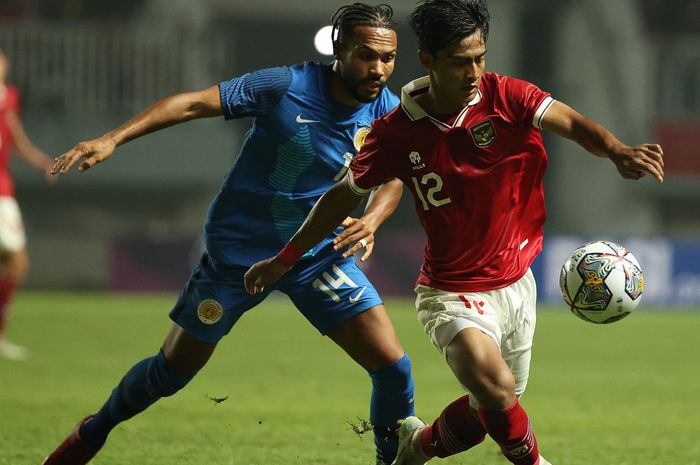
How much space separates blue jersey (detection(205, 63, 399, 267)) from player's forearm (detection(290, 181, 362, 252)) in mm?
493

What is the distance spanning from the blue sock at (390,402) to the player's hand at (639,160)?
1581 mm

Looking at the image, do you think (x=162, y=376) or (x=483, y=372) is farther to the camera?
(x=162, y=376)

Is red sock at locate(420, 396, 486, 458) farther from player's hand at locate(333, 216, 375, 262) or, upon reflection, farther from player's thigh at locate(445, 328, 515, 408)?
player's hand at locate(333, 216, 375, 262)

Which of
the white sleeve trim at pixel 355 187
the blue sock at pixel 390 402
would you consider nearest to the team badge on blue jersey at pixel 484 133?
the white sleeve trim at pixel 355 187

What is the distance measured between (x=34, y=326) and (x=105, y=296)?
16.9 feet

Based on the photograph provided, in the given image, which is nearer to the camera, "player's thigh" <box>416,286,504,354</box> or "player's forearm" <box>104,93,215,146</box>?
"player's thigh" <box>416,286,504,354</box>

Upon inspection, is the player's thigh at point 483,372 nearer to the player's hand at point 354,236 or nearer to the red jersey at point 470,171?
the red jersey at point 470,171

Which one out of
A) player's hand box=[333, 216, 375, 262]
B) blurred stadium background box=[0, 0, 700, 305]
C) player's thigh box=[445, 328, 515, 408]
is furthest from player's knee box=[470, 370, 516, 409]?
blurred stadium background box=[0, 0, 700, 305]

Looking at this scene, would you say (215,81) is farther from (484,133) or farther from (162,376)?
(484,133)

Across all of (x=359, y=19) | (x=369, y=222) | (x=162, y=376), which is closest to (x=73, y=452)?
(x=162, y=376)

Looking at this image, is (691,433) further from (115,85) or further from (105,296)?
(115,85)

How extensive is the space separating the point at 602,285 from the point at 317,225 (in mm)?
1142

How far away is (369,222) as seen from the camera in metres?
5.52

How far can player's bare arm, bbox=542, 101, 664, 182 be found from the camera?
14.1ft
